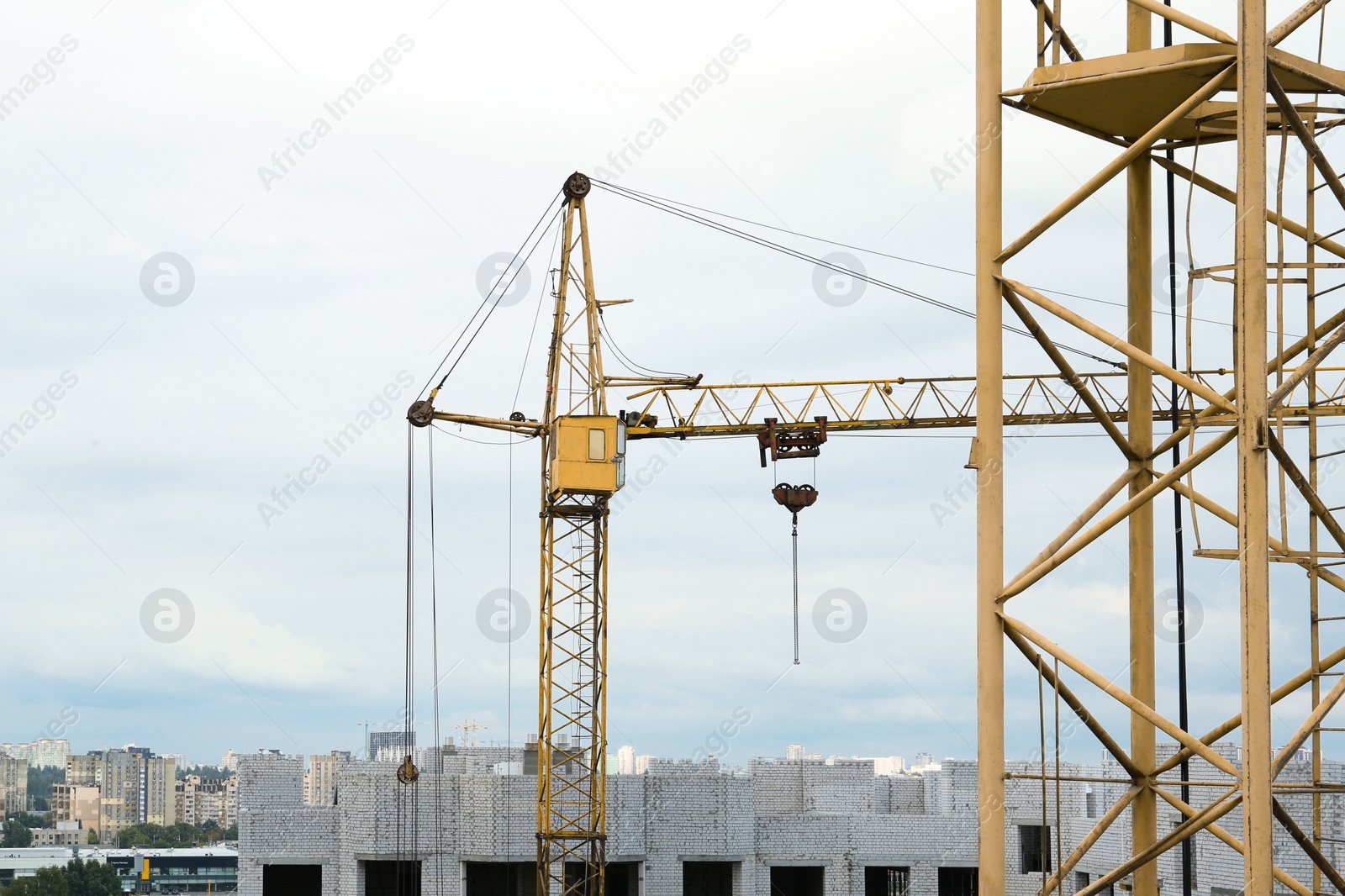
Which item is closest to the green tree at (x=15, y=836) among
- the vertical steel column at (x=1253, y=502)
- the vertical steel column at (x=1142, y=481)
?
the vertical steel column at (x=1142, y=481)

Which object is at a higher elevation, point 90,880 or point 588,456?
point 588,456

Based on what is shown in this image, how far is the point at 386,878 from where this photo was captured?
46125 mm

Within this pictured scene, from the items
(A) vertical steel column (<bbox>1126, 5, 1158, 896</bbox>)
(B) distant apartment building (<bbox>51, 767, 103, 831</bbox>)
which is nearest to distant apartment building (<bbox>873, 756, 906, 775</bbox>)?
(A) vertical steel column (<bbox>1126, 5, 1158, 896</bbox>)

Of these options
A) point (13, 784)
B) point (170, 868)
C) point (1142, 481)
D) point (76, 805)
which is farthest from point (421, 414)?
point (13, 784)

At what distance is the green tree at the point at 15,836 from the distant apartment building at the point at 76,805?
63.0 ft

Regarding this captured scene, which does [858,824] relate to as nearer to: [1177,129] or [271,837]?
[271,837]

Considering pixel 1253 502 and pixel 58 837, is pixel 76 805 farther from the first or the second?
Result: pixel 1253 502

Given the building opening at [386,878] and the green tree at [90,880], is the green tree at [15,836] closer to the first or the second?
the green tree at [90,880]

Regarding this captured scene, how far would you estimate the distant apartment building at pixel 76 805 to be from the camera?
18475cm

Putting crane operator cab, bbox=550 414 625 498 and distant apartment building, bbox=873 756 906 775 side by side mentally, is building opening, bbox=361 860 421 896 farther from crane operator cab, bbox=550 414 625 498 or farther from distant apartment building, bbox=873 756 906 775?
distant apartment building, bbox=873 756 906 775

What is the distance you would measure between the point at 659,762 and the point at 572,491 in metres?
10.9

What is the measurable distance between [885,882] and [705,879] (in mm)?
7192

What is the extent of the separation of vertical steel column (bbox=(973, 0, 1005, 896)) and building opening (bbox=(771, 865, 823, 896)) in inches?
1645

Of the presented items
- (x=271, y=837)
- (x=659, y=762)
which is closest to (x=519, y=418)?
(x=659, y=762)
